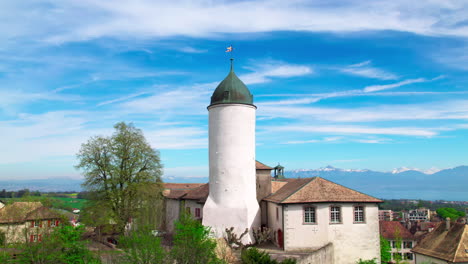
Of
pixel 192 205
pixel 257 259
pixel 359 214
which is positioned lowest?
pixel 257 259

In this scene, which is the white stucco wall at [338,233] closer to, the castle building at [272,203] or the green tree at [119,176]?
the castle building at [272,203]

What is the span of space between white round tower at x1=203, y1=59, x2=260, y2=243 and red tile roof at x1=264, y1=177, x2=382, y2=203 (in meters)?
2.57

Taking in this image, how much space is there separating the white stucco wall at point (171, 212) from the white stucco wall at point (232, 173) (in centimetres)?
1238

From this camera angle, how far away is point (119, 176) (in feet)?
122

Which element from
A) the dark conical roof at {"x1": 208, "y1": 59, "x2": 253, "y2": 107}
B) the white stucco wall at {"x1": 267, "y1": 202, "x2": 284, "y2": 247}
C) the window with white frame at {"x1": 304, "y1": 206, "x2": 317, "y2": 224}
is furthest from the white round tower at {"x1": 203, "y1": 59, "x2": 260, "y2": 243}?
the window with white frame at {"x1": 304, "y1": 206, "x2": 317, "y2": 224}

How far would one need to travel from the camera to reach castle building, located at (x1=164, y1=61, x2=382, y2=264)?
2998cm

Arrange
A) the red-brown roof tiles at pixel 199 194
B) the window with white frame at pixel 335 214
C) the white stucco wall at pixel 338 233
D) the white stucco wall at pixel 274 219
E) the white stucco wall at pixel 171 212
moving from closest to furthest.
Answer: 1. the white stucco wall at pixel 338 233
2. the window with white frame at pixel 335 214
3. the white stucco wall at pixel 274 219
4. the red-brown roof tiles at pixel 199 194
5. the white stucco wall at pixel 171 212

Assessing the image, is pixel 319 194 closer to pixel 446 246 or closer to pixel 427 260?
pixel 446 246

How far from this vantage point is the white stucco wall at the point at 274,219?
30.7m

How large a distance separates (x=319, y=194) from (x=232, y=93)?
10.3m

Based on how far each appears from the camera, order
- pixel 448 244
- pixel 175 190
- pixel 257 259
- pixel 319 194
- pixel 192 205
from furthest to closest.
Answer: pixel 175 190 < pixel 448 244 < pixel 192 205 < pixel 319 194 < pixel 257 259

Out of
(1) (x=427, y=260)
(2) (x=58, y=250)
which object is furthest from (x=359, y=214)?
(2) (x=58, y=250)

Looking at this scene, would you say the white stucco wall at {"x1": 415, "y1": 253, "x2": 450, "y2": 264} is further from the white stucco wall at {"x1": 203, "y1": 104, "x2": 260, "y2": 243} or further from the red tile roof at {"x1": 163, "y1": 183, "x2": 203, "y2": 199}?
the red tile roof at {"x1": 163, "y1": 183, "x2": 203, "y2": 199}

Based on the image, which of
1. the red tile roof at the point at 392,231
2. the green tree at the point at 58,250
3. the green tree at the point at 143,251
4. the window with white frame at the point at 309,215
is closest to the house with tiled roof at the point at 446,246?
the window with white frame at the point at 309,215
